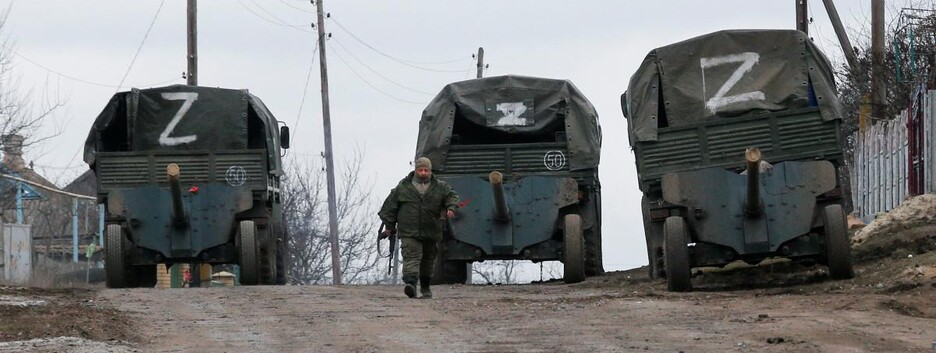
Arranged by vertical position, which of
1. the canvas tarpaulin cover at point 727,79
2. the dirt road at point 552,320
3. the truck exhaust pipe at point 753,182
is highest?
the canvas tarpaulin cover at point 727,79

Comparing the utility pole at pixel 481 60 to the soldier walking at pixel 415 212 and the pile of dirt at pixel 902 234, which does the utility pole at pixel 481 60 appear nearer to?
the pile of dirt at pixel 902 234

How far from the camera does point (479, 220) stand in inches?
991

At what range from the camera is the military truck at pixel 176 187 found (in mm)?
25391

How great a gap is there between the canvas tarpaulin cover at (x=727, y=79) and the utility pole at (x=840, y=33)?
56.6ft

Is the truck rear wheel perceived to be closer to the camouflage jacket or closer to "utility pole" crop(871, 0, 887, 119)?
the camouflage jacket

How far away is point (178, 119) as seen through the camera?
26.6 meters

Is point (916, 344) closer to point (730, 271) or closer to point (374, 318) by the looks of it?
point (374, 318)

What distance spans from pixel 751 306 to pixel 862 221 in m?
16.0

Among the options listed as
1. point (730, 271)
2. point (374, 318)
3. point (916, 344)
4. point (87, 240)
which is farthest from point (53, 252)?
Answer: point (916, 344)

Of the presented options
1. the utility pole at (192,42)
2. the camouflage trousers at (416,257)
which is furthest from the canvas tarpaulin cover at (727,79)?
the utility pole at (192,42)

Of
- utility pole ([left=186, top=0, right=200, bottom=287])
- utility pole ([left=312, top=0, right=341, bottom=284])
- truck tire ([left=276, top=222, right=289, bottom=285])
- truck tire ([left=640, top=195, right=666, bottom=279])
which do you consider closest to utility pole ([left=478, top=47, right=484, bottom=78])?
utility pole ([left=312, top=0, right=341, bottom=284])

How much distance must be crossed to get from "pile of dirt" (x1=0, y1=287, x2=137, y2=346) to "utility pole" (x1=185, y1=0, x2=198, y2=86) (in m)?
21.5

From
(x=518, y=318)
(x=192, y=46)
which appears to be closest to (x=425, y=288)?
(x=518, y=318)

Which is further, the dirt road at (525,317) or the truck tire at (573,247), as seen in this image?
the truck tire at (573,247)
